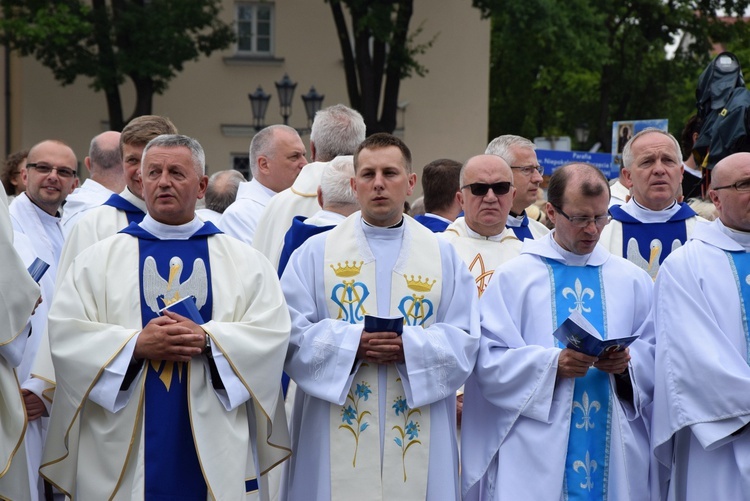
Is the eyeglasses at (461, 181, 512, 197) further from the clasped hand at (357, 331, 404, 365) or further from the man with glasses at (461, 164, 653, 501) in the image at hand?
the clasped hand at (357, 331, 404, 365)

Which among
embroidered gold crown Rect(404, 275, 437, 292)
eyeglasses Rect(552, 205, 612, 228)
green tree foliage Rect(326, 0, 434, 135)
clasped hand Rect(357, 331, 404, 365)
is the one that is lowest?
clasped hand Rect(357, 331, 404, 365)

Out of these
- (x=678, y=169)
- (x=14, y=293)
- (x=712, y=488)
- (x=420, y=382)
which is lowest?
(x=712, y=488)

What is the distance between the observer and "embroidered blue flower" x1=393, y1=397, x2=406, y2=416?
515 centimetres

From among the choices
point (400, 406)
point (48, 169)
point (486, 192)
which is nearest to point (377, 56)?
point (48, 169)

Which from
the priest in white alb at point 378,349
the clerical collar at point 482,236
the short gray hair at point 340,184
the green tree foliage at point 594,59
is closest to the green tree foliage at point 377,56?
the green tree foliage at point 594,59

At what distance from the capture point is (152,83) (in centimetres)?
2220

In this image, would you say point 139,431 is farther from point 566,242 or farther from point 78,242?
point 566,242

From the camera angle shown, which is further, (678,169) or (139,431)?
(678,169)

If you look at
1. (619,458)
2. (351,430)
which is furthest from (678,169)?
(351,430)

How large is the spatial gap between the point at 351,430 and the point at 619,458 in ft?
3.97

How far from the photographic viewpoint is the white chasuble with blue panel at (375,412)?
5117mm

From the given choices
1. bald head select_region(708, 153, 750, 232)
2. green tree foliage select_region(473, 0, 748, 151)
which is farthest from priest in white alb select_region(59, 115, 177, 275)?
green tree foliage select_region(473, 0, 748, 151)

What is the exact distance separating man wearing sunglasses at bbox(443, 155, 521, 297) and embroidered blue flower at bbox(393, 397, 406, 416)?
1174mm

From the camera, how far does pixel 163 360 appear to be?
4.91 metres
